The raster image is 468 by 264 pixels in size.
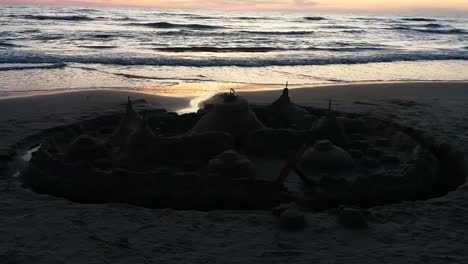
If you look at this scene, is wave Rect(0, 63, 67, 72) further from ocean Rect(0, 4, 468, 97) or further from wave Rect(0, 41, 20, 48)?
wave Rect(0, 41, 20, 48)

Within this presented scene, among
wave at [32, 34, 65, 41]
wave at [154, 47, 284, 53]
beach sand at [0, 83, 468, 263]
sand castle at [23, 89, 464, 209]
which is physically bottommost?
beach sand at [0, 83, 468, 263]

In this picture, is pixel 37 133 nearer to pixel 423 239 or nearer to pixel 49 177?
pixel 49 177

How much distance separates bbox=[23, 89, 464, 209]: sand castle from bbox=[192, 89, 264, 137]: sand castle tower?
0.02 metres

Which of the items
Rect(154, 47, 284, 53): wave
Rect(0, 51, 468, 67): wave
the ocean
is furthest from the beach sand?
Rect(154, 47, 284, 53): wave

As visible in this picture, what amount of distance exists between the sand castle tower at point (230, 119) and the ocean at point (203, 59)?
5529 millimetres

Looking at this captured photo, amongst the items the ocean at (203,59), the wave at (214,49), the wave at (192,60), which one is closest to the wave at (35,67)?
the ocean at (203,59)

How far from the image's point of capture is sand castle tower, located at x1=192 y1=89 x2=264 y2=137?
24.5 feet

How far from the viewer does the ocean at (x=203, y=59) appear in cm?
1503

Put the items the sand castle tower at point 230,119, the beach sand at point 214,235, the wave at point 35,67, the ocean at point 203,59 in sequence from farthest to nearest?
the wave at point 35,67 → the ocean at point 203,59 → the sand castle tower at point 230,119 → the beach sand at point 214,235

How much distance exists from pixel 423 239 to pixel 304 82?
11003 millimetres

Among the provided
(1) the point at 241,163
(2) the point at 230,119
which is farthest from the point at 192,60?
(1) the point at 241,163

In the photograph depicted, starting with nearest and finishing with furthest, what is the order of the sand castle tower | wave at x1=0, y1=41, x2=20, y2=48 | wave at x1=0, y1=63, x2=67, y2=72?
the sand castle tower, wave at x1=0, y1=63, x2=67, y2=72, wave at x1=0, y1=41, x2=20, y2=48

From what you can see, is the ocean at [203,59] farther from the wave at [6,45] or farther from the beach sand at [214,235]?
the beach sand at [214,235]

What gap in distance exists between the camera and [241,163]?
237 inches
